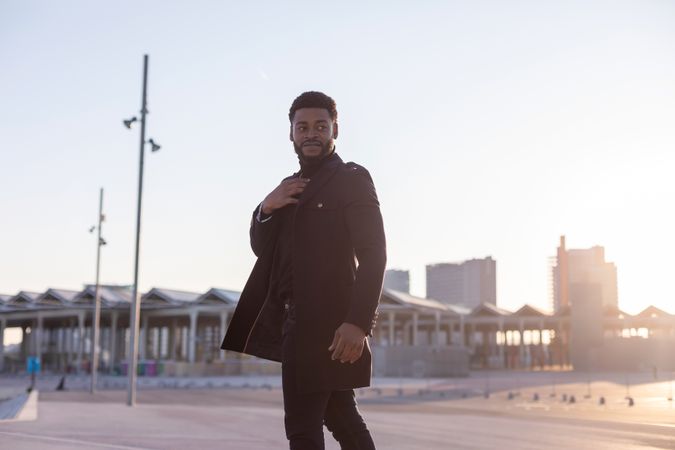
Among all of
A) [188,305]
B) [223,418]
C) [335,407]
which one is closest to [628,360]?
[188,305]

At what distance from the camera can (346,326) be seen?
3.02 meters

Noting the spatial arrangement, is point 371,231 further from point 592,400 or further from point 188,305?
point 188,305

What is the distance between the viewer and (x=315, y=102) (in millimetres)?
3432

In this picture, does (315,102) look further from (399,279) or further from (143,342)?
(399,279)

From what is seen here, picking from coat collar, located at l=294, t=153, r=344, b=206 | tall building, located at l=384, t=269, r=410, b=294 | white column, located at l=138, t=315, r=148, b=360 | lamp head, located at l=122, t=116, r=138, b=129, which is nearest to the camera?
coat collar, located at l=294, t=153, r=344, b=206

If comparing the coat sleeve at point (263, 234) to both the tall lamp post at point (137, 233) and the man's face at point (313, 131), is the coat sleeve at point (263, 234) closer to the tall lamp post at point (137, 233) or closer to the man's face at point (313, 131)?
the man's face at point (313, 131)

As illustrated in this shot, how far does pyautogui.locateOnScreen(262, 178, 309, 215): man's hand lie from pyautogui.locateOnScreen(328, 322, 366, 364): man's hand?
617mm

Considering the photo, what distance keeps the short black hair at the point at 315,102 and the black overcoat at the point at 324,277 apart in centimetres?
24

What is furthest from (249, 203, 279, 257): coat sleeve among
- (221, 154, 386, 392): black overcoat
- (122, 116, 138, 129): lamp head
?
(122, 116, 138, 129): lamp head

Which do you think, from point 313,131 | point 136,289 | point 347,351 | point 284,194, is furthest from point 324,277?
point 136,289

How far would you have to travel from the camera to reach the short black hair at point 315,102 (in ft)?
11.3

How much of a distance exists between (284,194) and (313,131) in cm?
32

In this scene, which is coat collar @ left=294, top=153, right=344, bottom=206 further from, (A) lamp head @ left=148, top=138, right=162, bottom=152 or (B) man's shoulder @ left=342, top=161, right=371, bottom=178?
(A) lamp head @ left=148, top=138, right=162, bottom=152

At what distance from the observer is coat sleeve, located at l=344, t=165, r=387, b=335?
304 centimetres
